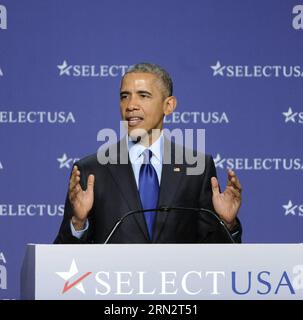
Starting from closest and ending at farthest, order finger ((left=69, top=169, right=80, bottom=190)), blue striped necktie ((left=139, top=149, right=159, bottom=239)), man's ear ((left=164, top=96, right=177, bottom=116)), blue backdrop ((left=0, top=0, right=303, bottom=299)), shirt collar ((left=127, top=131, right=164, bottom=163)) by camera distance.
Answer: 1. finger ((left=69, top=169, right=80, bottom=190))
2. blue striped necktie ((left=139, top=149, right=159, bottom=239))
3. shirt collar ((left=127, top=131, right=164, bottom=163))
4. man's ear ((left=164, top=96, right=177, bottom=116))
5. blue backdrop ((left=0, top=0, right=303, bottom=299))

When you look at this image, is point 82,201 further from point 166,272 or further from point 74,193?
point 166,272

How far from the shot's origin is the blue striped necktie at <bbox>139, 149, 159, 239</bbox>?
365cm

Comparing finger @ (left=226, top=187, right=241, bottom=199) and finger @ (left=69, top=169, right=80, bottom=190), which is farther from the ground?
finger @ (left=69, top=169, right=80, bottom=190)

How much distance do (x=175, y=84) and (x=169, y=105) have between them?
1.51 feet

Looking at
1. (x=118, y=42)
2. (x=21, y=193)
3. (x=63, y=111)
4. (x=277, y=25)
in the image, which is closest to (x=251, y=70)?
(x=277, y=25)

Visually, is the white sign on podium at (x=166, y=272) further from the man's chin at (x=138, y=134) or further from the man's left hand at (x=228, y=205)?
the man's chin at (x=138, y=134)

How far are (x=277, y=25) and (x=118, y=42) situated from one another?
2.73 ft

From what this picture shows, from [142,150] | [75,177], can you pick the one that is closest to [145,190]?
[142,150]

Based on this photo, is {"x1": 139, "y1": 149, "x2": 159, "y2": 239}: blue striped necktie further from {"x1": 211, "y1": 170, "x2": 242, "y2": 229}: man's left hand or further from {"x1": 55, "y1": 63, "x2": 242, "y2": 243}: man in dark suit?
{"x1": 211, "y1": 170, "x2": 242, "y2": 229}: man's left hand

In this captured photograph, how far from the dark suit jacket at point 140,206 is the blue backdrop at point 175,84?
69cm

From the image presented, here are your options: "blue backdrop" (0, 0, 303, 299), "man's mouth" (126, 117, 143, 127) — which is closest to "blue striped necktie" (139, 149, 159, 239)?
"man's mouth" (126, 117, 143, 127)

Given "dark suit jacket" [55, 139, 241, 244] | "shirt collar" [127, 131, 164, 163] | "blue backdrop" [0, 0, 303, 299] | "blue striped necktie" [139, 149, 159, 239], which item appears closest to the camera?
"dark suit jacket" [55, 139, 241, 244]
